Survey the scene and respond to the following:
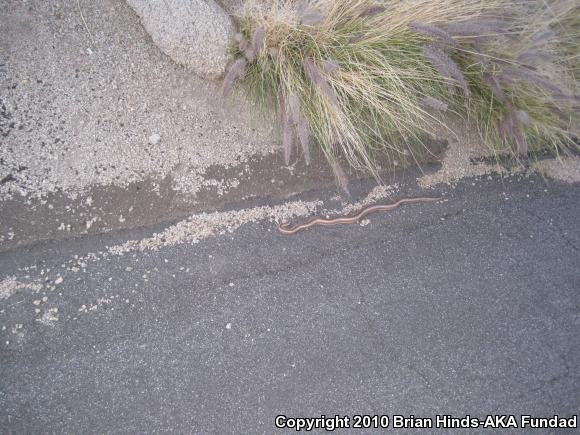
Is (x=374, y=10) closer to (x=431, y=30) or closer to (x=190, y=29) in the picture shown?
(x=431, y=30)

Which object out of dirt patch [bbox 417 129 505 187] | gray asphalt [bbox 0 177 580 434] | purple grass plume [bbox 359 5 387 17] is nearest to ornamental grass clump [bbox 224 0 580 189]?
purple grass plume [bbox 359 5 387 17]

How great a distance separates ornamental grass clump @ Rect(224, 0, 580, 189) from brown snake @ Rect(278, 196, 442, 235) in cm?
32

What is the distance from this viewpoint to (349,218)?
2.88m

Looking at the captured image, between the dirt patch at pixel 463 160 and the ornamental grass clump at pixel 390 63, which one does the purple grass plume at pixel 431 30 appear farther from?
the dirt patch at pixel 463 160

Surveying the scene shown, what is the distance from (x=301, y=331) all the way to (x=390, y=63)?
75.4 inches

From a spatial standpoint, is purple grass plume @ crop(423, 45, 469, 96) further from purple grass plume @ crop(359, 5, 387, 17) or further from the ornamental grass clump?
purple grass plume @ crop(359, 5, 387, 17)

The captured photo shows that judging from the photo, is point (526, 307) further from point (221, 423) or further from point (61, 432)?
point (61, 432)

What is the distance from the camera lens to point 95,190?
2668 millimetres

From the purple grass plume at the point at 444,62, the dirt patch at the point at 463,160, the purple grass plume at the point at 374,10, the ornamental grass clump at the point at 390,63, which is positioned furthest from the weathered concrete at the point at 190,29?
the dirt patch at the point at 463,160

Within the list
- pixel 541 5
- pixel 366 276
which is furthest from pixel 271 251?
pixel 541 5

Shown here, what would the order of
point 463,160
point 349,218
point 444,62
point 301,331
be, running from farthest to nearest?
1. point 463,160
2. point 349,218
3. point 301,331
4. point 444,62

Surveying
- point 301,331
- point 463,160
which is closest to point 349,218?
point 301,331

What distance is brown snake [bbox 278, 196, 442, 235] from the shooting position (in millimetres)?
2799

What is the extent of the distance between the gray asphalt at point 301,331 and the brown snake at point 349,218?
0.06m
